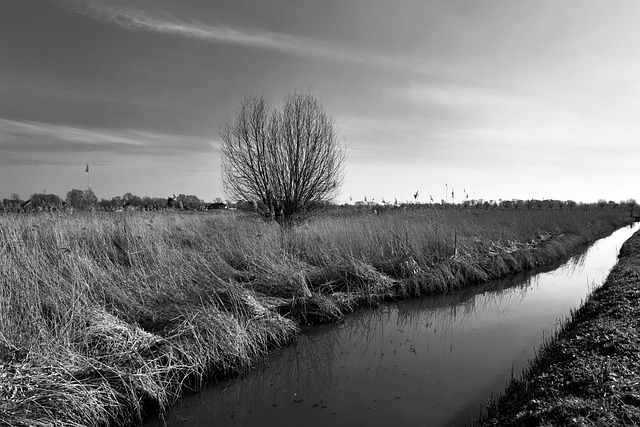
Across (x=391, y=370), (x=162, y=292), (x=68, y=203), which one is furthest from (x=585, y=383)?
(x=68, y=203)

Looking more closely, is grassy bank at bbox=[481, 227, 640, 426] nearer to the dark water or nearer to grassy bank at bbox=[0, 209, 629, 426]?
the dark water

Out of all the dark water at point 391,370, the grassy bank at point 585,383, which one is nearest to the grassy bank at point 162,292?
the dark water at point 391,370

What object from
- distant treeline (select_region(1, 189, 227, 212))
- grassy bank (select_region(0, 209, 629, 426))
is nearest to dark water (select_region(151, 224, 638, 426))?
grassy bank (select_region(0, 209, 629, 426))

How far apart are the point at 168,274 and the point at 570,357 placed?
576 cm

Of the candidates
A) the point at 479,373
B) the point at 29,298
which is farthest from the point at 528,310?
the point at 29,298

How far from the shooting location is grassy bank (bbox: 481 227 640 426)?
105 inches

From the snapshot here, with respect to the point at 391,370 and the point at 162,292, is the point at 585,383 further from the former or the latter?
the point at 162,292

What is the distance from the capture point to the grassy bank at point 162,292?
11.5 ft

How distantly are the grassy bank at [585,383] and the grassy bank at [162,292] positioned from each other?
10.6 feet

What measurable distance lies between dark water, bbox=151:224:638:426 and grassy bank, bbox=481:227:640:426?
1.69 feet

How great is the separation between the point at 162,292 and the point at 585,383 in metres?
5.32

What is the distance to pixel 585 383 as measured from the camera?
314cm

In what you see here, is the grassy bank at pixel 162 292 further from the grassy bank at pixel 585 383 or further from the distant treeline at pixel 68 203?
the grassy bank at pixel 585 383

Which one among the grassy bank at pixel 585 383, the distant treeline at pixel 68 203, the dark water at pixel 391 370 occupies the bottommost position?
the dark water at pixel 391 370
